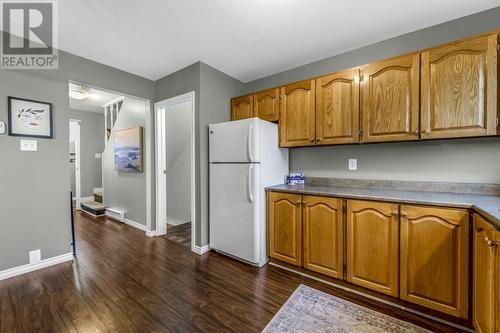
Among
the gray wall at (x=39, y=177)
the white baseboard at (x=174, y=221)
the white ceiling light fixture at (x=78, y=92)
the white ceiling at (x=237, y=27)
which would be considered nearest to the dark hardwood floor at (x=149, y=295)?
the gray wall at (x=39, y=177)

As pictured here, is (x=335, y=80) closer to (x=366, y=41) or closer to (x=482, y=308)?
(x=366, y=41)

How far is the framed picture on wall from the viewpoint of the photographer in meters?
2.19

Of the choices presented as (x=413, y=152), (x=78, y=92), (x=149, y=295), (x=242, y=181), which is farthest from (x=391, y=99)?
(x=78, y=92)

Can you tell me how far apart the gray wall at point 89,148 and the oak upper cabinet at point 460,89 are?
716 centimetres

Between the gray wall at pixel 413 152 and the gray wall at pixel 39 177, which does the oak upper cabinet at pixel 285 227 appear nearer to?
the gray wall at pixel 413 152

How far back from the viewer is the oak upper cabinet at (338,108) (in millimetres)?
2168

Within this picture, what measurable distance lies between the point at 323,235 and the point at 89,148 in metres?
6.54

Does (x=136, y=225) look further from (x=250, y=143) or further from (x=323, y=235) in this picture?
(x=323, y=235)

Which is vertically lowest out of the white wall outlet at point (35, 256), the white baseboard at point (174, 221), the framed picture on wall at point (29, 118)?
the white baseboard at point (174, 221)

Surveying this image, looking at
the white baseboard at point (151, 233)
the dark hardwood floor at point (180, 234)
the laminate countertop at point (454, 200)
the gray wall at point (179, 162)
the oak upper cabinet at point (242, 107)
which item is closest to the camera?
the laminate countertop at point (454, 200)

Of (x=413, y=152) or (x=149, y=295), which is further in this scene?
(x=413, y=152)

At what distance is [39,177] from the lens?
7.75 feet

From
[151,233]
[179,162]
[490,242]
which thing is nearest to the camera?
[490,242]

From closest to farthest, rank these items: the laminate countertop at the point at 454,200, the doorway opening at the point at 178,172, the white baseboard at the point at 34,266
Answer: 1. the laminate countertop at the point at 454,200
2. the white baseboard at the point at 34,266
3. the doorway opening at the point at 178,172
